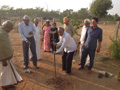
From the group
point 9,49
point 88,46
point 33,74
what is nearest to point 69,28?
point 88,46

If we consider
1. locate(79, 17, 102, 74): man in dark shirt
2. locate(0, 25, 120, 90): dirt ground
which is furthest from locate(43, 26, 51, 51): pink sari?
locate(79, 17, 102, 74): man in dark shirt

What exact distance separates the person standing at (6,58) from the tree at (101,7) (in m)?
29.1

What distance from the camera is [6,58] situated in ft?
8.74

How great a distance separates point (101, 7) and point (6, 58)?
29463mm

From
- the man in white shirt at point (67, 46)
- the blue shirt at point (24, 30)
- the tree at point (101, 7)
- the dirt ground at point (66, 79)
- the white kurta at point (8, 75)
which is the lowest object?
the dirt ground at point (66, 79)

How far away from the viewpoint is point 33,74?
3.95 meters

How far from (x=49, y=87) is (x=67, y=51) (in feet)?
4.13

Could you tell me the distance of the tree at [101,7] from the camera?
2767 cm

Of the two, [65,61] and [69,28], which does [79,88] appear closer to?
→ [65,61]

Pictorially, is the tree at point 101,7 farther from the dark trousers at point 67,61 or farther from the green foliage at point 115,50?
the dark trousers at point 67,61

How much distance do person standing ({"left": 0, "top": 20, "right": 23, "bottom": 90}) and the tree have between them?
95.6ft

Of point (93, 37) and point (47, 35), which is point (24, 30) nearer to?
point (93, 37)

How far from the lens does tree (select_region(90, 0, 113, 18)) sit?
2767 centimetres

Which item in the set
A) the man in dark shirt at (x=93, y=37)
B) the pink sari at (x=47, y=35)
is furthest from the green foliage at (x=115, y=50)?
the pink sari at (x=47, y=35)
